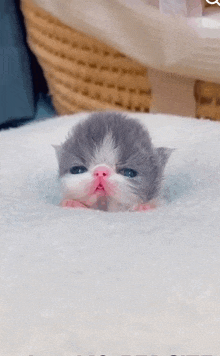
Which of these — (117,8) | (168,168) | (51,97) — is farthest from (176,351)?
(51,97)

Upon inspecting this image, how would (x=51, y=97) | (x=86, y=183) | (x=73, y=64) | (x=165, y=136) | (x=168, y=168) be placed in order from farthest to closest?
(x=51, y=97), (x=73, y=64), (x=165, y=136), (x=168, y=168), (x=86, y=183)

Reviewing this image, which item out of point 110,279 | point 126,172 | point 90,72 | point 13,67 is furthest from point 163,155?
point 13,67

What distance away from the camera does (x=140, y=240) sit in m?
0.39

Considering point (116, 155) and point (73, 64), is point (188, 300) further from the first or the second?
point (73, 64)

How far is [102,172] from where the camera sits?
508 millimetres

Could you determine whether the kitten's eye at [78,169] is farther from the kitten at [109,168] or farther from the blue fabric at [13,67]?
the blue fabric at [13,67]

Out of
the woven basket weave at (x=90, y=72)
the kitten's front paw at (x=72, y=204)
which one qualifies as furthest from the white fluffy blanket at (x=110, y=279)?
the woven basket weave at (x=90, y=72)

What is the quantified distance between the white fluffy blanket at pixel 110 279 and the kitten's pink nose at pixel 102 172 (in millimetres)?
58

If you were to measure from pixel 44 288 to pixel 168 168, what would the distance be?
0.34 meters

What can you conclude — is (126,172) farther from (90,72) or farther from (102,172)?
(90,72)

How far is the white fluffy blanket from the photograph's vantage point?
0.30m

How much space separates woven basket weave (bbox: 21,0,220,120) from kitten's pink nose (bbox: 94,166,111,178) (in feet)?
1.26

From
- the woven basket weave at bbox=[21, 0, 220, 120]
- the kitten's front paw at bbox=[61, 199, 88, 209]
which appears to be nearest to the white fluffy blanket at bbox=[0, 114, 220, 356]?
the kitten's front paw at bbox=[61, 199, 88, 209]

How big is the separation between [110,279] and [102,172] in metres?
0.19
